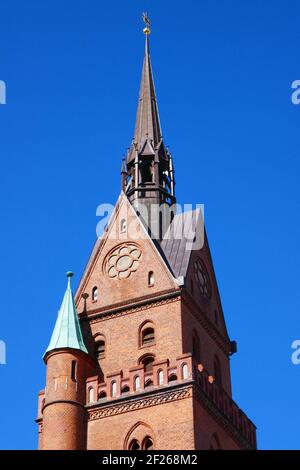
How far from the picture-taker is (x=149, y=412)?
48500 mm

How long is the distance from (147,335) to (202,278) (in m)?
5.19

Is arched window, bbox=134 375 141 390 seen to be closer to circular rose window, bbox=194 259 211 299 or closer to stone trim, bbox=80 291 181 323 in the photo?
stone trim, bbox=80 291 181 323

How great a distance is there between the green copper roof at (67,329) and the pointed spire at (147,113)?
11595 mm

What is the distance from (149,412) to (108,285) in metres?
8.27

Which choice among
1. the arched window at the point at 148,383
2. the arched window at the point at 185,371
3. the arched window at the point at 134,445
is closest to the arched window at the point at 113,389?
the arched window at the point at 148,383

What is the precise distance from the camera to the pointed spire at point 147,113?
6181 cm

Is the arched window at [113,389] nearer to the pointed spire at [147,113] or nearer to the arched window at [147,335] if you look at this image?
the arched window at [147,335]

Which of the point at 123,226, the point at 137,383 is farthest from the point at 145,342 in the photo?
the point at 123,226

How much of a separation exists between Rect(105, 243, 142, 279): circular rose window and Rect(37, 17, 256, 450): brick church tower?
0.18 ft

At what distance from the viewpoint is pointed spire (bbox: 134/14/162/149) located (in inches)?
2434

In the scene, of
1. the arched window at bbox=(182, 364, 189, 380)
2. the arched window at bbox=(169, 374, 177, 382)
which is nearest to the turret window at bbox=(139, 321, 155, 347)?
the arched window at bbox=(169, 374, 177, 382)

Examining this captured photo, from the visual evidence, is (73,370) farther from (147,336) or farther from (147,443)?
(147,443)

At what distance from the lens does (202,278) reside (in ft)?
185
